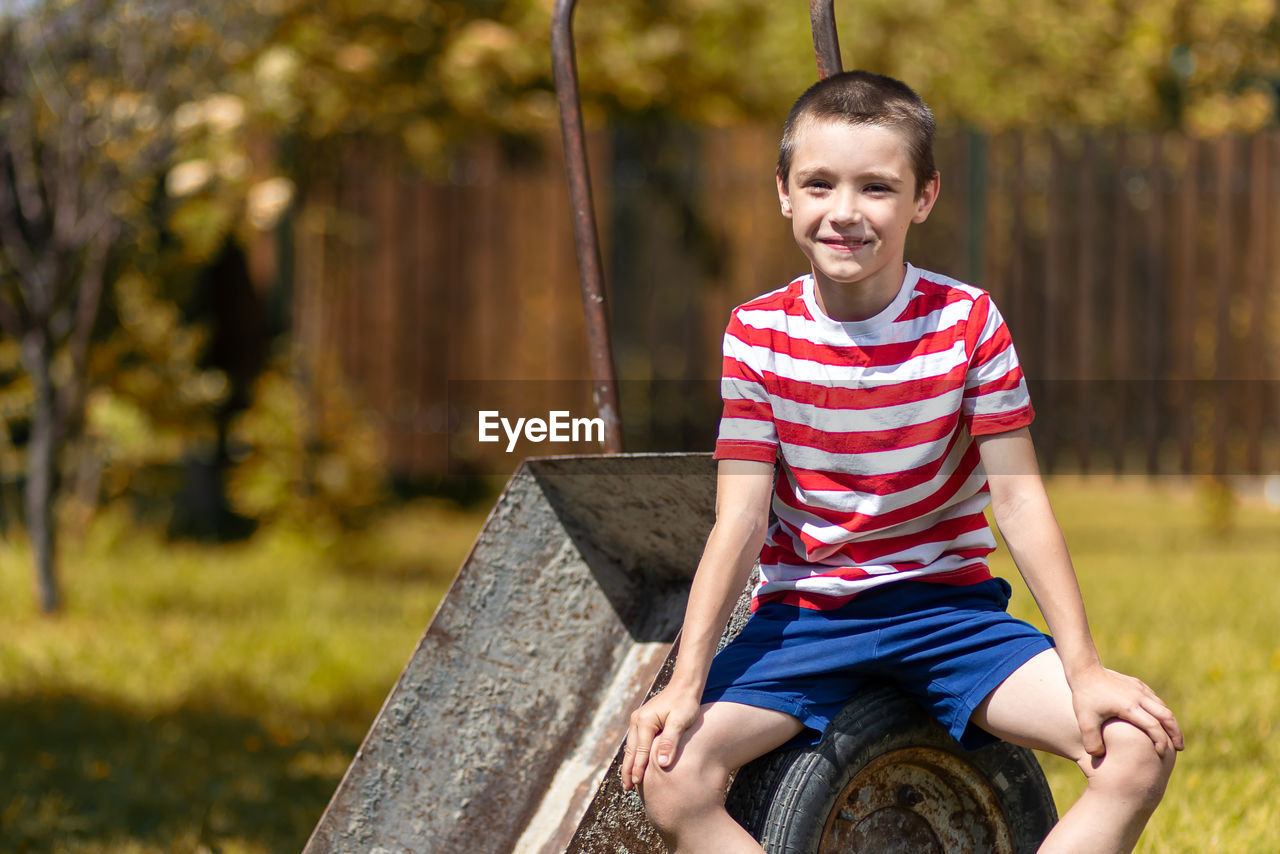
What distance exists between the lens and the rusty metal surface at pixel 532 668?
2160 mm

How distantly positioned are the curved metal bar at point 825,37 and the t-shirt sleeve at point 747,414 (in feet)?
1.42

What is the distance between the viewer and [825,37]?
1866 millimetres

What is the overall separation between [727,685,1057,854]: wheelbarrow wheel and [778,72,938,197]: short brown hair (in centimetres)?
66

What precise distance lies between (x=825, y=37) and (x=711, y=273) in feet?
16.3

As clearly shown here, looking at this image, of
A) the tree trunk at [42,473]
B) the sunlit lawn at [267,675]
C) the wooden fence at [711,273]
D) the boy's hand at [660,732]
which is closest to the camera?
the boy's hand at [660,732]

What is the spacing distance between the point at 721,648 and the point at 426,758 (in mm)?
669

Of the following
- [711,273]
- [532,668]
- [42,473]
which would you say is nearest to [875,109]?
[532,668]

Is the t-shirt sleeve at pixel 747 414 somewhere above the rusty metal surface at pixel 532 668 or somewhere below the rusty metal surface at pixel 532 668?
above

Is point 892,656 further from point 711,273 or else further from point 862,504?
point 711,273

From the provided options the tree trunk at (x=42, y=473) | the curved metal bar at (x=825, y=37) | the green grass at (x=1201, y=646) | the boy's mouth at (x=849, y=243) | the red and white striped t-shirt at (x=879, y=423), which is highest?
the curved metal bar at (x=825, y=37)

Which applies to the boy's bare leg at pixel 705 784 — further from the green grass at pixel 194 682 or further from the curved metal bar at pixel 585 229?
the green grass at pixel 194 682

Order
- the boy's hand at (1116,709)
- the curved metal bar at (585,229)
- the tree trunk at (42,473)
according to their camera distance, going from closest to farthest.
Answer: the boy's hand at (1116,709) < the curved metal bar at (585,229) < the tree trunk at (42,473)

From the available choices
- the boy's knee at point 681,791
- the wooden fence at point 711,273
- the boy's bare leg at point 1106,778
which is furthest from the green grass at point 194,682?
the boy's bare leg at point 1106,778

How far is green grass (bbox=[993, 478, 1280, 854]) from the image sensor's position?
102 inches
